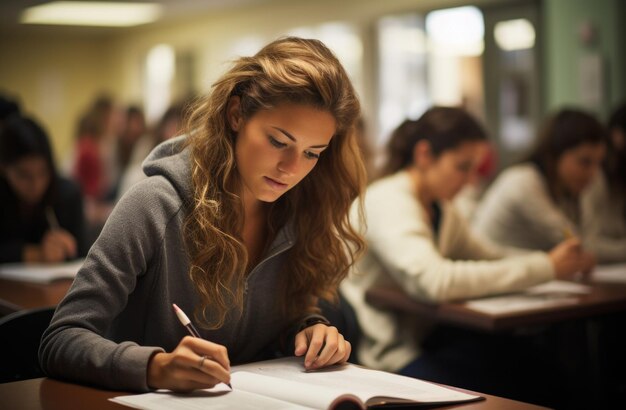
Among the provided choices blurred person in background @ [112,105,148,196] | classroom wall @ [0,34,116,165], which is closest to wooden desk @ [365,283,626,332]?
blurred person in background @ [112,105,148,196]

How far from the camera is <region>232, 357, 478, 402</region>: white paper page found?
1.41 m

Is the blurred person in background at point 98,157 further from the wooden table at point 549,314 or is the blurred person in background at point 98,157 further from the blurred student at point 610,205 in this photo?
the wooden table at point 549,314

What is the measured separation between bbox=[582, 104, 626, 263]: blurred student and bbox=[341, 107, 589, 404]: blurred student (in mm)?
972

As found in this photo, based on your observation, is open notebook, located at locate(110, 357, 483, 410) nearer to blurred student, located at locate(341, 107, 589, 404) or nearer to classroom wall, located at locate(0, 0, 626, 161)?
blurred student, located at locate(341, 107, 589, 404)

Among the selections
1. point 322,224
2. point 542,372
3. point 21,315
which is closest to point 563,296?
point 542,372

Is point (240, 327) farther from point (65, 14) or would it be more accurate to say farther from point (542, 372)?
point (65, 14)

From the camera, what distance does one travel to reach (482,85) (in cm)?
745

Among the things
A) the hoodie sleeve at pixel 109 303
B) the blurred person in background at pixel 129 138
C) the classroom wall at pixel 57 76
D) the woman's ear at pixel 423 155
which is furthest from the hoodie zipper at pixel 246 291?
the classroom wall at pixel 57 76

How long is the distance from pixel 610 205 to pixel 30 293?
9.33 feet

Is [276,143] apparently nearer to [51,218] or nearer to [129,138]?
[51,218]

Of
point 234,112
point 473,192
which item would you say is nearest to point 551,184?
point 473,192

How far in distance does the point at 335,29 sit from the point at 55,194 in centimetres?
619

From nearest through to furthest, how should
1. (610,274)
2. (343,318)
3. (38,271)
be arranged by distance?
(343,318) → (38,271) → (610,274)

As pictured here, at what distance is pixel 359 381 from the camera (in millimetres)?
1523
